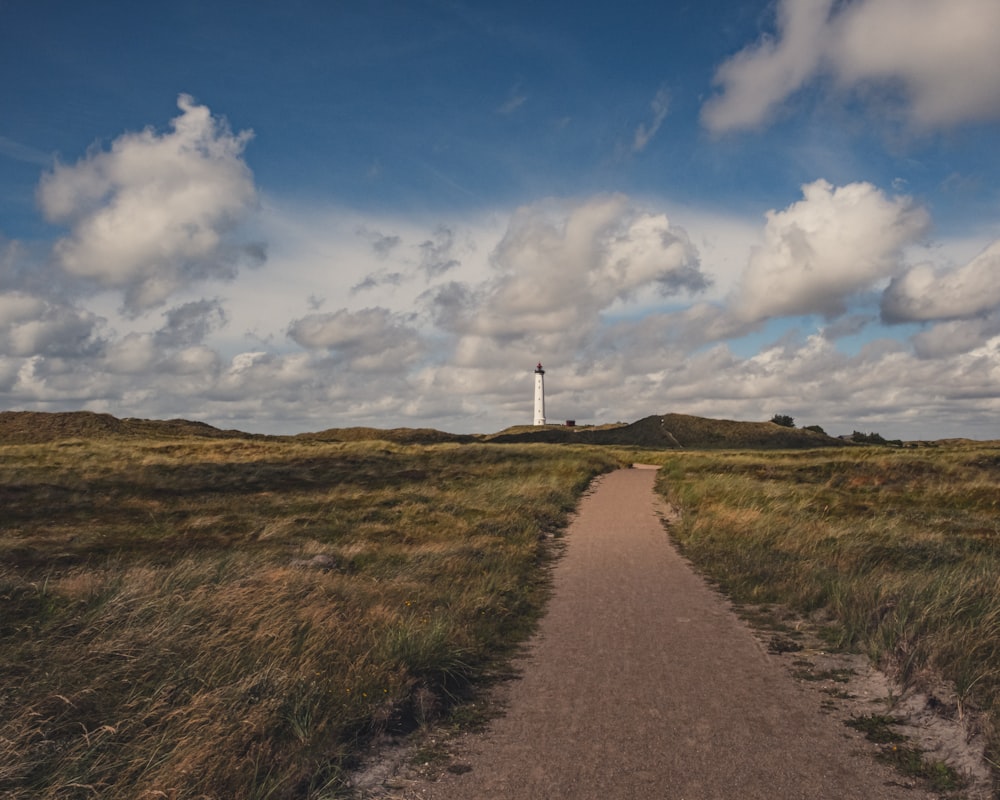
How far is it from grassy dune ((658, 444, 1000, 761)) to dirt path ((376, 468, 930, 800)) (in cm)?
124

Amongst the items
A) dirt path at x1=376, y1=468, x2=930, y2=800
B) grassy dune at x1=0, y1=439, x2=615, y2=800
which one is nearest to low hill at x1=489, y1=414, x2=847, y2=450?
grassy dune at x1=0, y1=439, x2=615, y2=800

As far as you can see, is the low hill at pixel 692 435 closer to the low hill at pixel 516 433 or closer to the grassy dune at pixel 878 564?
Answer: the low hill at pixel 516 433

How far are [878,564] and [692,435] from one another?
432ft

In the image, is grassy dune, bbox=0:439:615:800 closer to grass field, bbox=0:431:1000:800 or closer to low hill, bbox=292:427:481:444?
grass field, bbox=0:431:1000:800

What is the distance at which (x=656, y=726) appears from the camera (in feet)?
20.2

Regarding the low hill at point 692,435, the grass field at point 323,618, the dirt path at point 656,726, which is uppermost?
the low hill at point 692,435

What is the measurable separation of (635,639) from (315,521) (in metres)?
17.1

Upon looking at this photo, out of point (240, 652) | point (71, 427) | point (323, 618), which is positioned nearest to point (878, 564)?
point (323, 618)

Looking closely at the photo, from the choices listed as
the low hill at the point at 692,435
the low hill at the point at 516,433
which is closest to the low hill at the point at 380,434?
A: the low hill at the point at 516,433

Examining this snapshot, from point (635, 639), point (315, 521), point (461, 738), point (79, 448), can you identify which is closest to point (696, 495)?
point (315, 521)

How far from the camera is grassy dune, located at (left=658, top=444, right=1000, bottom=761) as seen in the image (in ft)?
23.7

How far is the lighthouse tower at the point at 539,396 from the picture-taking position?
159 m

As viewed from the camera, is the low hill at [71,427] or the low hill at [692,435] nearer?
the low hill at [71,427]

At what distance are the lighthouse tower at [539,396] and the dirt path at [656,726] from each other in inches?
5852
